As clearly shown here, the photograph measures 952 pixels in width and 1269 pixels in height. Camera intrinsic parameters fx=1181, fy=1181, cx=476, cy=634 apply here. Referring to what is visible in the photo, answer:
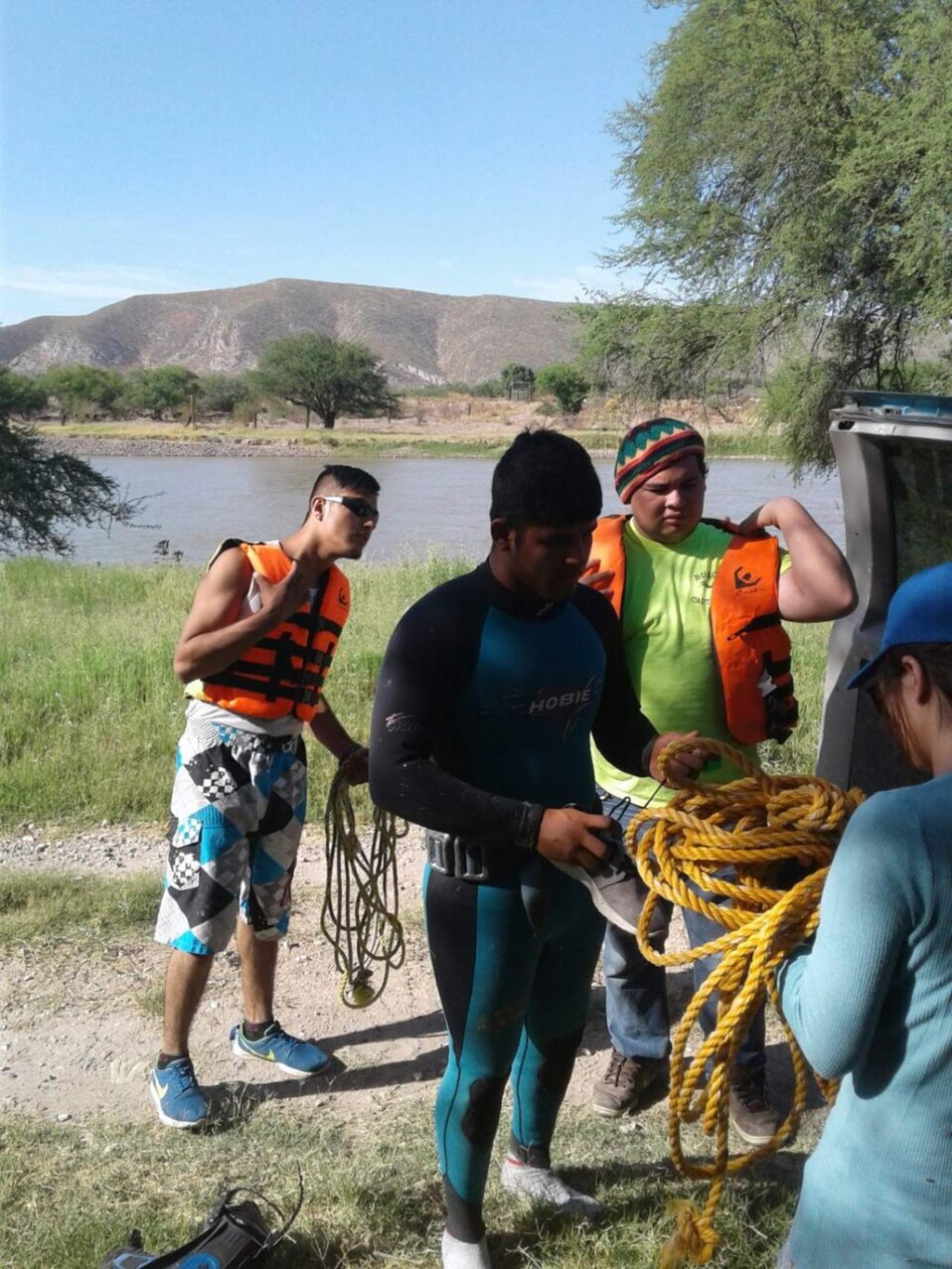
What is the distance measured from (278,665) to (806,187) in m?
16.1

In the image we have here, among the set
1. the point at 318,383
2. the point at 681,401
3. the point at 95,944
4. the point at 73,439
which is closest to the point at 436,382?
the point at 318,383

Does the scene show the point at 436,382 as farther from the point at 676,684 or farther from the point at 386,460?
the point at 676,684

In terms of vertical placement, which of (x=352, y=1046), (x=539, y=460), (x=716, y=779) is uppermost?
(x=539, y=460)

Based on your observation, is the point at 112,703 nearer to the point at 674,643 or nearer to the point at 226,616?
the point at 226,616

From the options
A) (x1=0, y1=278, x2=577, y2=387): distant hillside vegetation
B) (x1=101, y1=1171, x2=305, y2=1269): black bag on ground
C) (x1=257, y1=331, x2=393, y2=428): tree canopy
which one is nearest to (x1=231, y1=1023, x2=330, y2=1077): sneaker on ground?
(x1=101, y1=1171, x2=305, y2=1269): black bag on ground

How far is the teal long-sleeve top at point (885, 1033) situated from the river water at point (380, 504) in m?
12.1

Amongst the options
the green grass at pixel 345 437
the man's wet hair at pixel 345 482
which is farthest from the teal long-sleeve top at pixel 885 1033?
the green grass at pixel 345 437

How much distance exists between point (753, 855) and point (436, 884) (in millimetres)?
790

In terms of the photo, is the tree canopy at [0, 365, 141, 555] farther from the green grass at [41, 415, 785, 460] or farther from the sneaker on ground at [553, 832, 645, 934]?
the green grass at [41, 415, 785, 460]

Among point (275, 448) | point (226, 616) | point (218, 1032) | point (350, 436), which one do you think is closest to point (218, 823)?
point (226, 616)

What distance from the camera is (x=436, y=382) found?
165 m

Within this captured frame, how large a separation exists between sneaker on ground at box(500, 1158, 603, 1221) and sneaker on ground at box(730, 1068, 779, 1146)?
0.66 metres

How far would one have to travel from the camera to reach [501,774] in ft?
7.92

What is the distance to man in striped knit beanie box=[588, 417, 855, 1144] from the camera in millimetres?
3248
